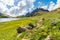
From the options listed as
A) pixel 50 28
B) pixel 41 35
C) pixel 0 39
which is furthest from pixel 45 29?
pixel 0 39

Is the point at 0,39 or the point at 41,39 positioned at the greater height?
the point at 41,39

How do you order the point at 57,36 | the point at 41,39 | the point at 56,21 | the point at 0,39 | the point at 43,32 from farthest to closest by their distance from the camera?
the point at 0,39 → the point at 56,21 → the point at 43,32 → the point at 41,39 → the point at 57,36

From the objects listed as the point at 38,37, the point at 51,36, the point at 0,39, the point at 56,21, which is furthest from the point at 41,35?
the point at 0,39

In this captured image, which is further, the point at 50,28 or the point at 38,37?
the point at 50,28

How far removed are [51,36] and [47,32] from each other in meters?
2.67

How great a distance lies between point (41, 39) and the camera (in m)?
20.9

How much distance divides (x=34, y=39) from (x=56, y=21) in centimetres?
401

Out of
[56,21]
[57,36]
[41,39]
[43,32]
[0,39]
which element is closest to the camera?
[57,36]

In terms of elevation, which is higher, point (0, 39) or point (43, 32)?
point (43, 32)

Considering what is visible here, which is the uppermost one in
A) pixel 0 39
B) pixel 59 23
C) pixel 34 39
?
pixel 59 23

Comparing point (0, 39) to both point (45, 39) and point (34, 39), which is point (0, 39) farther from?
point (45, 39)

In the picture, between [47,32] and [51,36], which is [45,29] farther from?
[51,36]

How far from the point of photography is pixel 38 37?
69.8 feet

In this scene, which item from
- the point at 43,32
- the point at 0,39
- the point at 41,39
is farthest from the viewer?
the point at 0,39
